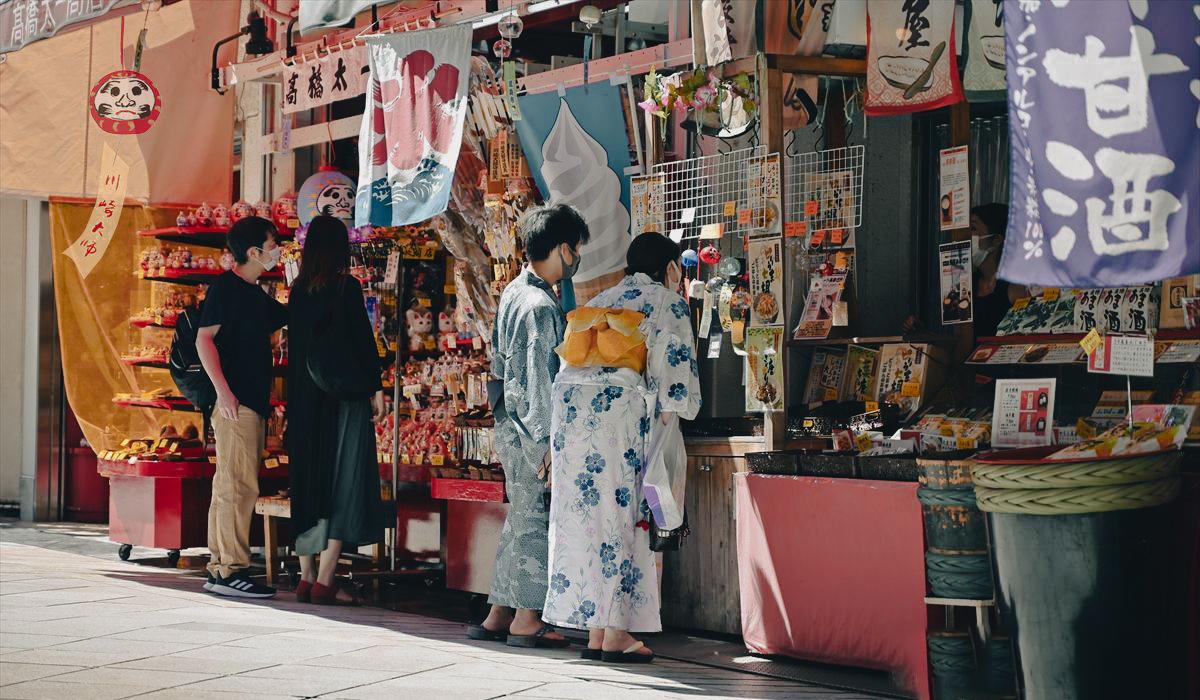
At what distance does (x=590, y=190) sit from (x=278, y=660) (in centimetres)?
321

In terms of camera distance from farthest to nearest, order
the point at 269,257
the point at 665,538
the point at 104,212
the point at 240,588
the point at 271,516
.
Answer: the point at 104,212 < the point at 271,516 < the point at 269,257 < the point at 240,588 < the point at 665,538

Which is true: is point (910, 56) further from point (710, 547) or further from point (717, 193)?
point (710, 547)

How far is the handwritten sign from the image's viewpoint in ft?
18.4

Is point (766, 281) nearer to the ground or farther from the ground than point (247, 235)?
nearer to the ground

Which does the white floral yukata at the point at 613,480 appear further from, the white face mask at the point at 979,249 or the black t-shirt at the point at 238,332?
the black t-shirt at the point at 238,332

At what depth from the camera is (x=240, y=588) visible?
→ 9.11 meters

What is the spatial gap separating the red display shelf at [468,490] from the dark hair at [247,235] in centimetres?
186

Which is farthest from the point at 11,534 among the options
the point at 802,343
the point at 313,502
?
the point at 802,343

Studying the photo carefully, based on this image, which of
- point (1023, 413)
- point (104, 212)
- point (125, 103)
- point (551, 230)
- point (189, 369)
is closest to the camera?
point (1023, 413)

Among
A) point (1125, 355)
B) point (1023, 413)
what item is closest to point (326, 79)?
point (1023, 413)

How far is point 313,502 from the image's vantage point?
8.85 metres

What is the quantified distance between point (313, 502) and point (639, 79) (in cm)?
314

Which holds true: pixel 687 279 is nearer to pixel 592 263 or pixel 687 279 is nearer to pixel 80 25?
pixel 592 263

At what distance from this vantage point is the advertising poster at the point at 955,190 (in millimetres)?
7445
